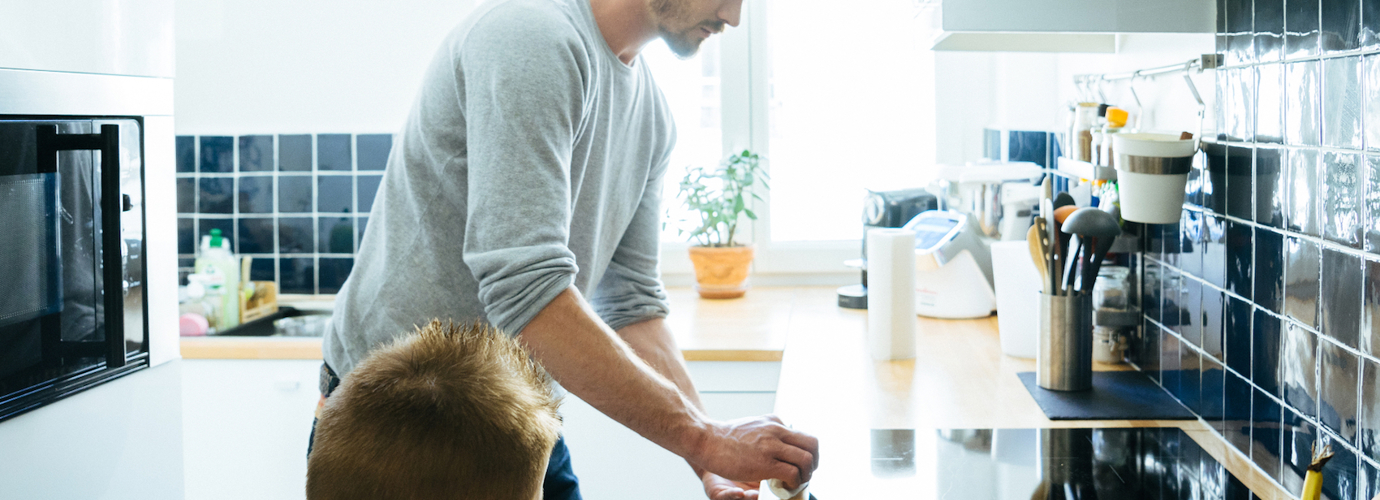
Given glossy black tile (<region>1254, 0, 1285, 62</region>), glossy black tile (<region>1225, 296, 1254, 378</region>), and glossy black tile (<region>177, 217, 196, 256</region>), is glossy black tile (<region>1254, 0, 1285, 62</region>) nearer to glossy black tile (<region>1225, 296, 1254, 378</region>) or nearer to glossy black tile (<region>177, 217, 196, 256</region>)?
glossy black tile (<region>1225, 296, 1254, 378</region>)

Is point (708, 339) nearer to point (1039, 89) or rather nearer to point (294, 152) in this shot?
point (1039, 89)

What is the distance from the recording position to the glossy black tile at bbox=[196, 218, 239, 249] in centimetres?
283

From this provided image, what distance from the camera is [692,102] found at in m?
2.91

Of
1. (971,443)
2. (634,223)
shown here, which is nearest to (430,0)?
(634,223)

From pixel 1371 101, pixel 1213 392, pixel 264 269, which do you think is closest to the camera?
pixel 1371 101

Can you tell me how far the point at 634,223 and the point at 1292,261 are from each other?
828 mm

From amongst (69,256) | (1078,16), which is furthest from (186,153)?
(1078,16)

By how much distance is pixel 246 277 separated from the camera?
2723 millimetres

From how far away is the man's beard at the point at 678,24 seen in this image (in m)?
1.25

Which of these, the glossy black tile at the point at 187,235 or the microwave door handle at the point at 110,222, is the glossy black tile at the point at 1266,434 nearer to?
the microwave door handle at the point at 110,222

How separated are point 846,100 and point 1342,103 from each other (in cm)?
185

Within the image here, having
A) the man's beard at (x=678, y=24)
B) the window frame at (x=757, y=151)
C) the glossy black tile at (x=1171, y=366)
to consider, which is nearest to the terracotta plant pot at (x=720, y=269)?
the window frame at (x=757, y=151)

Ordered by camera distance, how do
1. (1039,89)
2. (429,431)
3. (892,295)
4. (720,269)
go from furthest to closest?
(720,269)
(1039,89)
(892,295)
(429,431)

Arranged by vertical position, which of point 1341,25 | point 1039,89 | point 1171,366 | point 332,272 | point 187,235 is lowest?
point 1171,366
